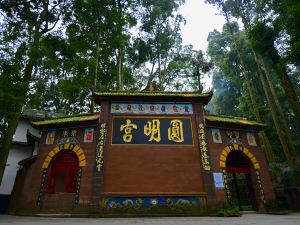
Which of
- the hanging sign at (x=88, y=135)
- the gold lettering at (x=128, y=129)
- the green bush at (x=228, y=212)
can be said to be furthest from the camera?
the hanging sign at (x=88, y=135)

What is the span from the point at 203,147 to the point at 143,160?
301 cm

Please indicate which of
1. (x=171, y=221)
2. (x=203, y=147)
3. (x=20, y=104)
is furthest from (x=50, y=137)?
(x=203, y=147)

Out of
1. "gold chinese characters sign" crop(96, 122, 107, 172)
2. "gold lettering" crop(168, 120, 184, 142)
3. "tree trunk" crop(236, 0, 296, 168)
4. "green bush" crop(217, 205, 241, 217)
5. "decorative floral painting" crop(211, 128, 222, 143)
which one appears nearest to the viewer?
"green bush" crop(217, 205, 241, 217)

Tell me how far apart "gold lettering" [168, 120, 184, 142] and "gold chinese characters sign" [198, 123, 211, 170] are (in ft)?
3.08

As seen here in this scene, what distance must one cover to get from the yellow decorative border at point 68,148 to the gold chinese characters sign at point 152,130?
170 cm

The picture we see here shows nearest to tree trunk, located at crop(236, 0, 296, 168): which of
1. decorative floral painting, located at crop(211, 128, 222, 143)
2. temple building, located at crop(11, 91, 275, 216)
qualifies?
temple building, located at crop(11, 91, 275, 216)

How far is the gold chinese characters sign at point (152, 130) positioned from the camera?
1099cm

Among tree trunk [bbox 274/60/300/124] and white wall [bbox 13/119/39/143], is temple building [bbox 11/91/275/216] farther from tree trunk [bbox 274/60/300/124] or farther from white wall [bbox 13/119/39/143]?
white wall [bbox 13/119/39/143]

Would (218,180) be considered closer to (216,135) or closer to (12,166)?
(216,135)

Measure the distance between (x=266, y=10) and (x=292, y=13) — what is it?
153 inches

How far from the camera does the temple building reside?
9.94 meters

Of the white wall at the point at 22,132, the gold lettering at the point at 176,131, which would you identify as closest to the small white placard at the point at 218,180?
the gold lettering at the point at 176,131

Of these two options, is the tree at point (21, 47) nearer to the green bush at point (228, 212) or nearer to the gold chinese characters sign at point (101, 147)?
the gold chinese characters sign at point (101, 147)

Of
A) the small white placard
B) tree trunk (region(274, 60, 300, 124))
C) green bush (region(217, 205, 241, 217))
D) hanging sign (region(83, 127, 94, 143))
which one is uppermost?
tree trunk (region(274, 60, 300, 124))
